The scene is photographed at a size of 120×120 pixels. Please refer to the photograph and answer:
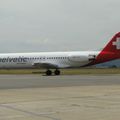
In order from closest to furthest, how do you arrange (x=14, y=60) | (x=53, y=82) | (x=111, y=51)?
1. (x=53, y=82)
2. (x=111, y=51)
3. (x=14, y=60)

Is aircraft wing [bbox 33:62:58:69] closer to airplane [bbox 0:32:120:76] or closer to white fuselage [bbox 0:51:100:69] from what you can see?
airplane [bbox 0:32:120:76]

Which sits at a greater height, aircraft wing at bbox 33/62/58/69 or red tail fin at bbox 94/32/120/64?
red tail fin at bbox 94/32/120/64

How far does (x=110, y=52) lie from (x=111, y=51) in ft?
0.73

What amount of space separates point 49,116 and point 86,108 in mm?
2118

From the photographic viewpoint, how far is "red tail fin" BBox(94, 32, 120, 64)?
56.2m

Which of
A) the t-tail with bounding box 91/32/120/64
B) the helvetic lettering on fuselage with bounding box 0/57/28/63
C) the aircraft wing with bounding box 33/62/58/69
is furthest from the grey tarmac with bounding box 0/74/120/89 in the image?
the helvetic lettering on fuselage with bounding box 0/57/28/63

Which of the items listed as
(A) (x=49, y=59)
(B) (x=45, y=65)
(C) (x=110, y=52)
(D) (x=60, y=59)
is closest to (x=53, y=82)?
(B) (x=45, y=65)

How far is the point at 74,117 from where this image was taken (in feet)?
38.0

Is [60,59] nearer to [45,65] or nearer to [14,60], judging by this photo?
[45,65]

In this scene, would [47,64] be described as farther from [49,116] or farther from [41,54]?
[49,116]

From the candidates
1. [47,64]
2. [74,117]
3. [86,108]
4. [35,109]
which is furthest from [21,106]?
[47,64]

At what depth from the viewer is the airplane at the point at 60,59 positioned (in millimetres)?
56188

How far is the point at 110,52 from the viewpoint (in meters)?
56.7

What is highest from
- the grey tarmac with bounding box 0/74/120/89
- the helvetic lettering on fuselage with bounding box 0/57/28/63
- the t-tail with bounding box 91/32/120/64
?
the t-tail with bounding box 91/32/120/64
